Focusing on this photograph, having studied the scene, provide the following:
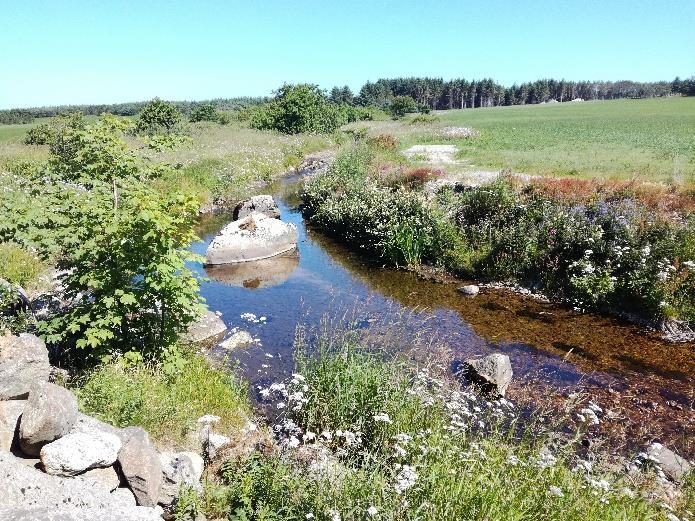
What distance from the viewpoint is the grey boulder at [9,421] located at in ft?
16.5

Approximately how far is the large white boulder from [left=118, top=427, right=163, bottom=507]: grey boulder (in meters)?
12.6

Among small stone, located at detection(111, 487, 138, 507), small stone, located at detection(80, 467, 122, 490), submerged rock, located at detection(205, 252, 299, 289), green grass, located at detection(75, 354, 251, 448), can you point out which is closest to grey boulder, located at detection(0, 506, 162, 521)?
small stone, located at detection(111, 487, 138, 507)

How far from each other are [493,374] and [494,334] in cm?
332

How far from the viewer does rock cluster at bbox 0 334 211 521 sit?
4.16m

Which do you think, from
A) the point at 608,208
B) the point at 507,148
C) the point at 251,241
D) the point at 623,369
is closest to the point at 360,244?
the point at 251,241

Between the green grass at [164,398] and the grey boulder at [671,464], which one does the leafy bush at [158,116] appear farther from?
the grey boulder at [671,464]

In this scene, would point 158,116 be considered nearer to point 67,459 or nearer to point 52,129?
point 52,129

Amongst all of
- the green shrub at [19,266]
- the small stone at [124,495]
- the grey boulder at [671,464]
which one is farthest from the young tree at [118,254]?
the grey boulder at [671,464]

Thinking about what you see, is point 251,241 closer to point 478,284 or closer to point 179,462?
point 478,284

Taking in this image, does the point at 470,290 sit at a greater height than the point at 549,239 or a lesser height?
lesser

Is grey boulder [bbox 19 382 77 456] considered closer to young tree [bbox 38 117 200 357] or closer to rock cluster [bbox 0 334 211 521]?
rock cluster [bbox 0 334 211 521]

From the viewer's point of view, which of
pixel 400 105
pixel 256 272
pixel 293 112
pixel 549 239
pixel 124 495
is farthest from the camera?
pixel 400 105

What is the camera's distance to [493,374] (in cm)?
915

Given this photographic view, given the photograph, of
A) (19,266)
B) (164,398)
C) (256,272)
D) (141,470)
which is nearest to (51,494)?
(141,470)
